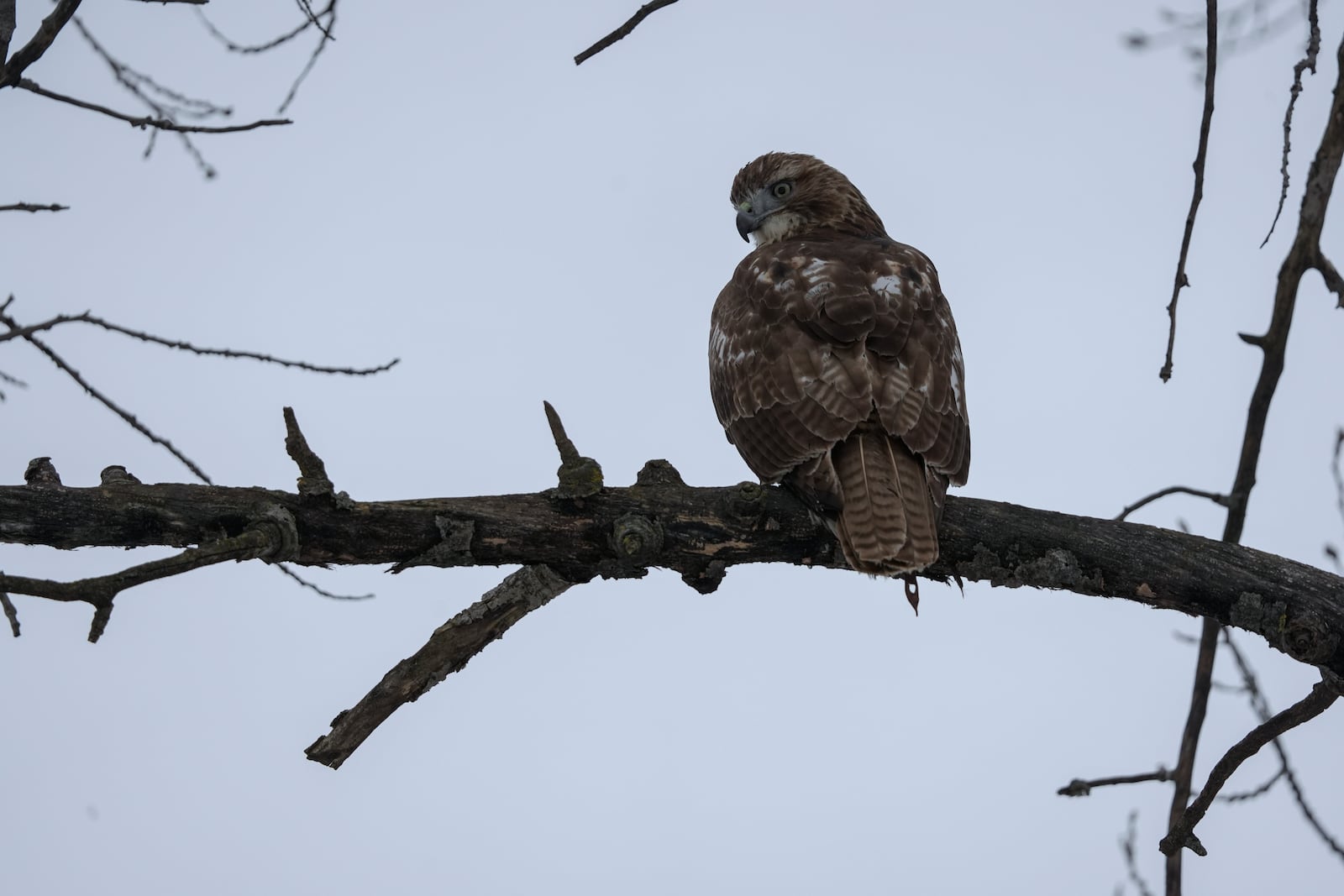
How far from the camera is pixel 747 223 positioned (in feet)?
23.1

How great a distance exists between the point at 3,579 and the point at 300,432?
112 cm

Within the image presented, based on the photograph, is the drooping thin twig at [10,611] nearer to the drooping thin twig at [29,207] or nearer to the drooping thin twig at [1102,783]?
the drooping thin twig at [29,207]

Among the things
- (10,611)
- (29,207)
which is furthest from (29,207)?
(10,611)

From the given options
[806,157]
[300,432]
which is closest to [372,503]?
[300,432]

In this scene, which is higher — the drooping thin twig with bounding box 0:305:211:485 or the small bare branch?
the drooping thin twig with bounding box 0:305:211:485

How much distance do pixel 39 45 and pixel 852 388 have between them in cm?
272

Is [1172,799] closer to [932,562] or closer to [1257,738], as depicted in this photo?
[1257,738]

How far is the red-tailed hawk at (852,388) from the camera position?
4.27 meters

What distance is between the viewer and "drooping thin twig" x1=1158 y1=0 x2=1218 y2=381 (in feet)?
12.0

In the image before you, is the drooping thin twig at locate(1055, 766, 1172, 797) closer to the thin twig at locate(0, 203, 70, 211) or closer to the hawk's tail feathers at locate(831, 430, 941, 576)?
the hawk's tail feathers at locate(831, 430, 941, 576)

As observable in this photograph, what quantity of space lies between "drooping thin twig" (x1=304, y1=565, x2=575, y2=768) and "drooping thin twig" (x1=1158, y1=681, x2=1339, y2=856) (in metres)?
2.13

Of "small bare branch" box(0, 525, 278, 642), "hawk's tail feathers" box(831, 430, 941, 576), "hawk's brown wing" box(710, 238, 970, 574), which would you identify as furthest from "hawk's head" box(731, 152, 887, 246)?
"small bare branch" box(0, 525, 278, 642)

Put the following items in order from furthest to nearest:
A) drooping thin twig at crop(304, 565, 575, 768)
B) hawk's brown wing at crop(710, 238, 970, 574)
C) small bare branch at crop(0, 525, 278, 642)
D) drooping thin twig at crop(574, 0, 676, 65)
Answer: hawk's brown wing at crop(710, 238, 970, 574) → drooping thin twig at crop(304, 565, 575, 768) → drooping thin twig at crop(574, 0, 676, 65) → small bare branch at crop(0, 525, 278, 642)

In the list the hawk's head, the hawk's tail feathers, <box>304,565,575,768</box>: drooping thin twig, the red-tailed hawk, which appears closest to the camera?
<box>304,565,575,768</box>: drooping thin twig
